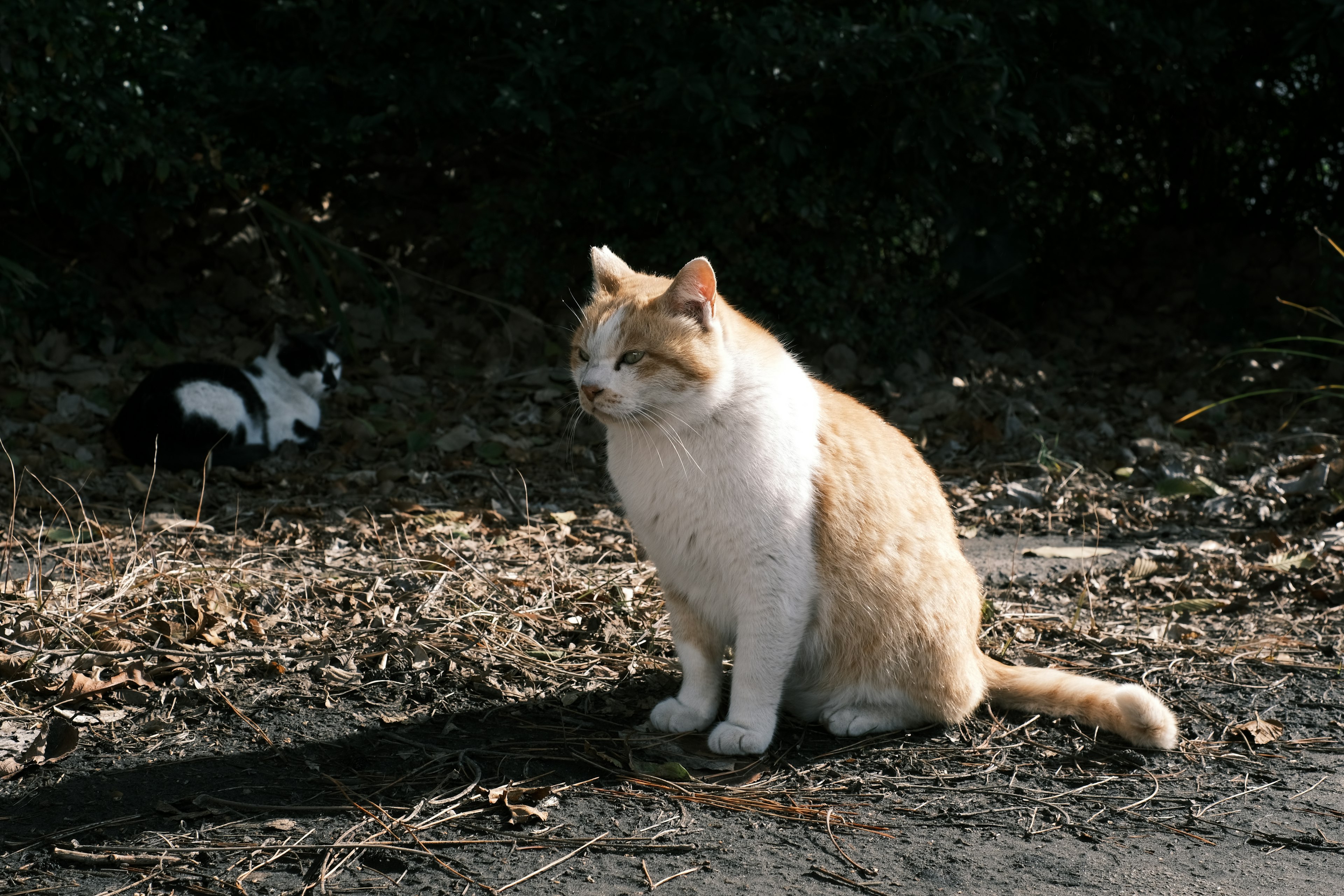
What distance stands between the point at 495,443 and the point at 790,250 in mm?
2053

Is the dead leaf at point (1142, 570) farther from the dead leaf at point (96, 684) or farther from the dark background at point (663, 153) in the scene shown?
the dead leaf at point (96, 684)

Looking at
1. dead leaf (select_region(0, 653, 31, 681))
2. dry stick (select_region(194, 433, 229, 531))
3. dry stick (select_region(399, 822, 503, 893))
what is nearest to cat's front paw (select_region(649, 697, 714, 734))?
dry stick (select_region(399, 822, 503, 893))

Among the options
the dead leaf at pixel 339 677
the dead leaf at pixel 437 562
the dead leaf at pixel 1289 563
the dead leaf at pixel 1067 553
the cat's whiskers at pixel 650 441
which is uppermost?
the cat's whiskers at pixel 650 441

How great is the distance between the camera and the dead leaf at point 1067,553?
13.8 feet

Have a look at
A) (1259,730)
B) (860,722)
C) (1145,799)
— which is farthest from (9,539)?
(1259,730)

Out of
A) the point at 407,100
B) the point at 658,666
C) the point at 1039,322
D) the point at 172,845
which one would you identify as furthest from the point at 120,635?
the point at 1039,322

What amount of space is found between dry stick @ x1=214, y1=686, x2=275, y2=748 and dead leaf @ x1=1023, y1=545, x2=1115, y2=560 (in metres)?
2.84

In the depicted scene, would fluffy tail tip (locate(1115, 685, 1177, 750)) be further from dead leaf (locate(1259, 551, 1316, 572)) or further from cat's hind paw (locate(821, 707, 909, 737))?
dead leaf (locate(1259, 551, 1316, 572))

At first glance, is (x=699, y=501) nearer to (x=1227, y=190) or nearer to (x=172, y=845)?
(x=172, y=845)

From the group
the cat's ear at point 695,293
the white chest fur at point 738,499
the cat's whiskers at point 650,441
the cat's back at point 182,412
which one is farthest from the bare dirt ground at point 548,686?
the cat's ear at point 695,293

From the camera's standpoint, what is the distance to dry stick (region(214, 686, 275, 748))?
254cm

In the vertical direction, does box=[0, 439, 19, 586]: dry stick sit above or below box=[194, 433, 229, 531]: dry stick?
below

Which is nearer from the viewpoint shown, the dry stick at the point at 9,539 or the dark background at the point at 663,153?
the dry stick at the point at 9,539

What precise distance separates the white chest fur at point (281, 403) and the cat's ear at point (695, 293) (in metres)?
3.20
